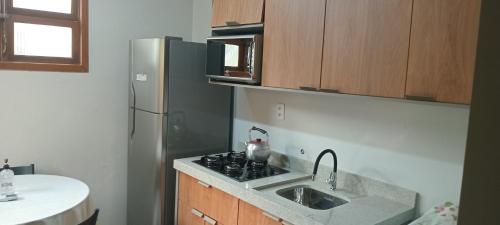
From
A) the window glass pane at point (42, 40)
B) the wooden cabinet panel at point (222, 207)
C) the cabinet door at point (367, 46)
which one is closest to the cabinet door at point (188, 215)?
the wooden cabinet panel at point (222, 207)

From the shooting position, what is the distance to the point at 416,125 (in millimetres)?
1960

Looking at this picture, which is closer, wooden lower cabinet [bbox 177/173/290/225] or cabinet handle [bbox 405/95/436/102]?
cabinet handle [bbox 405/95/436/102]

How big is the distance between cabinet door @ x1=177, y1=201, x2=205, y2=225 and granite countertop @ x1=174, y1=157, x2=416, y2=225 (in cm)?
25

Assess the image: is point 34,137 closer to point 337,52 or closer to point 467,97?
point 337,52

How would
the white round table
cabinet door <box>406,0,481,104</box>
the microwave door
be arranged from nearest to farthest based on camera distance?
1. cabinet door <box>406,0,481,104</box>
2. the white round table
3. the microwave door

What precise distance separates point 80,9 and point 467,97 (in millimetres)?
2699

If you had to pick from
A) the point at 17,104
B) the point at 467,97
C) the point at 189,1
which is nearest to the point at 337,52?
the point at 467,97

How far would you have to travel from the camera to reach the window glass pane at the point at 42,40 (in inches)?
110

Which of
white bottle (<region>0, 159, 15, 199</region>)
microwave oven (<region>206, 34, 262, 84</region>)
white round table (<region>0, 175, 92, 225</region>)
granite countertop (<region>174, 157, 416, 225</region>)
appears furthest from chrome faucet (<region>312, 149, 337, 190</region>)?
white bottle (<region>0, 159, 15, 199</region>)

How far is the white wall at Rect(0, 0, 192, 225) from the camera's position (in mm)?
2771

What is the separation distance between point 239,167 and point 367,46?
3.90ft

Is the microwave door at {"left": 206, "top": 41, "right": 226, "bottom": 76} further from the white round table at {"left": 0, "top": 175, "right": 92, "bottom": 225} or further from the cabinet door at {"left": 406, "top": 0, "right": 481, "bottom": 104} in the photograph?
the cabinet door at {"left": 406, "top": 0, "right": 481, "bottom": 104}

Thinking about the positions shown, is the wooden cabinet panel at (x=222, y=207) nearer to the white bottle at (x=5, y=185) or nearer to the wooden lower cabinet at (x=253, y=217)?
the wooden lower cabinet at (x=253, y=217)

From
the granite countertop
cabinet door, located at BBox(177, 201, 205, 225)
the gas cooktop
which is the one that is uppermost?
the gas cooktop
